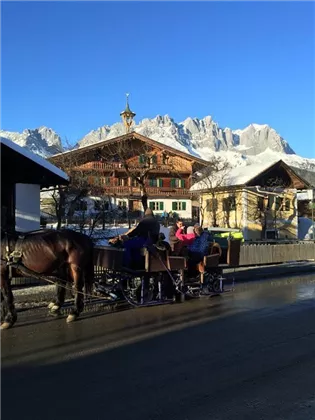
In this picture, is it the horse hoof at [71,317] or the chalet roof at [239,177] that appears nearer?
the horse hoof at [71,317]

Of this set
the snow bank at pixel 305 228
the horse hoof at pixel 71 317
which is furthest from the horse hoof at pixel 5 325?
the snow bank at pixel 305 228

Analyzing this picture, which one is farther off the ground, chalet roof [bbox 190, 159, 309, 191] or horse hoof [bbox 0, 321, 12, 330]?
chalet roof [bbox 190, 159, 309, 191]

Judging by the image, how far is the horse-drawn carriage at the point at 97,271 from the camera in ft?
27.5

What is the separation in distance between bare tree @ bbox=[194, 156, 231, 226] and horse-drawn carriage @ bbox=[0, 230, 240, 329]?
31.9 meters

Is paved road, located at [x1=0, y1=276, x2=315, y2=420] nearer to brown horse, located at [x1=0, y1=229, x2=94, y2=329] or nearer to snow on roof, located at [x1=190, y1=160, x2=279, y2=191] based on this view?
brown horse, located at [x1=0, y1=229, x2=94, y2=329]

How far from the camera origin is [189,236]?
11961 millimetres

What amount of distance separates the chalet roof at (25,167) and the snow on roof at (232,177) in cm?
3037

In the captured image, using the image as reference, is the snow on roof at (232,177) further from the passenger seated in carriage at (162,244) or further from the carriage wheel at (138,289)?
the carriage wheel at (138,289)

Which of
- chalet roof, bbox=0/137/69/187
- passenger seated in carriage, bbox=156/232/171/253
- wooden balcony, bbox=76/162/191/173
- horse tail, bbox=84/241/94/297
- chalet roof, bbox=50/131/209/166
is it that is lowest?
horse tail, bbox=84/241/94/297

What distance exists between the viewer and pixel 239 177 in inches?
1747

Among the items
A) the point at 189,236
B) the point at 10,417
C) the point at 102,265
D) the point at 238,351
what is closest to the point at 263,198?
the point at 189,236

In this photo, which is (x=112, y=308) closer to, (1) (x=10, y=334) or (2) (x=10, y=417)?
(1) (x=10, y=334)

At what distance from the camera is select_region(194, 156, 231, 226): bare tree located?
1746 inches

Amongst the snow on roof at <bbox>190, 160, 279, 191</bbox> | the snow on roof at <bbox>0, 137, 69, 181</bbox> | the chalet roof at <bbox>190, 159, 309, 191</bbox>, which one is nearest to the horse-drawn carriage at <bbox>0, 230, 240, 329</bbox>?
the snow on roof at <bbox>0, 137, 69, 181</bbox>
